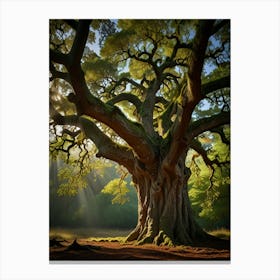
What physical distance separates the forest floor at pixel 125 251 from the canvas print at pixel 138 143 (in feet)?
0.04

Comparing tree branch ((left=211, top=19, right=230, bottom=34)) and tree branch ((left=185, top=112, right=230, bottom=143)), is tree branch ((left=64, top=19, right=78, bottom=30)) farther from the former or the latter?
tree branch ((left=185, top=112, right=230, bottom=143))

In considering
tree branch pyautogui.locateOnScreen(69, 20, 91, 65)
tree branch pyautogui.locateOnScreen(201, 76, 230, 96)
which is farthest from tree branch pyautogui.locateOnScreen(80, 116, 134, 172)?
tree branch pyautogui.locateOnScreen(201, 76, 230, 96)

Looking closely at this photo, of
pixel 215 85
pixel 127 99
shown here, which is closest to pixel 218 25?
pixel 215 85

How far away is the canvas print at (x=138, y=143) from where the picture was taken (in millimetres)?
4682

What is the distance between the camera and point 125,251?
15.8 feet

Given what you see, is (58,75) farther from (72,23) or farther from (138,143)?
(138,143)

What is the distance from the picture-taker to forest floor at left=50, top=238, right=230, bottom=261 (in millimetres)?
4652

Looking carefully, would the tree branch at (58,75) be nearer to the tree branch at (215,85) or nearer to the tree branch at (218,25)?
the tree branch at (215,85)

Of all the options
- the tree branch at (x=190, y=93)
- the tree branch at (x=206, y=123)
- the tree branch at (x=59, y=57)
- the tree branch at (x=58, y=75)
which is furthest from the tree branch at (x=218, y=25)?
the tree branch at (x=58, y=75)

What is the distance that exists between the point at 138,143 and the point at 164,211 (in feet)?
3.34

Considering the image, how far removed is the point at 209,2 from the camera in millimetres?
4492
